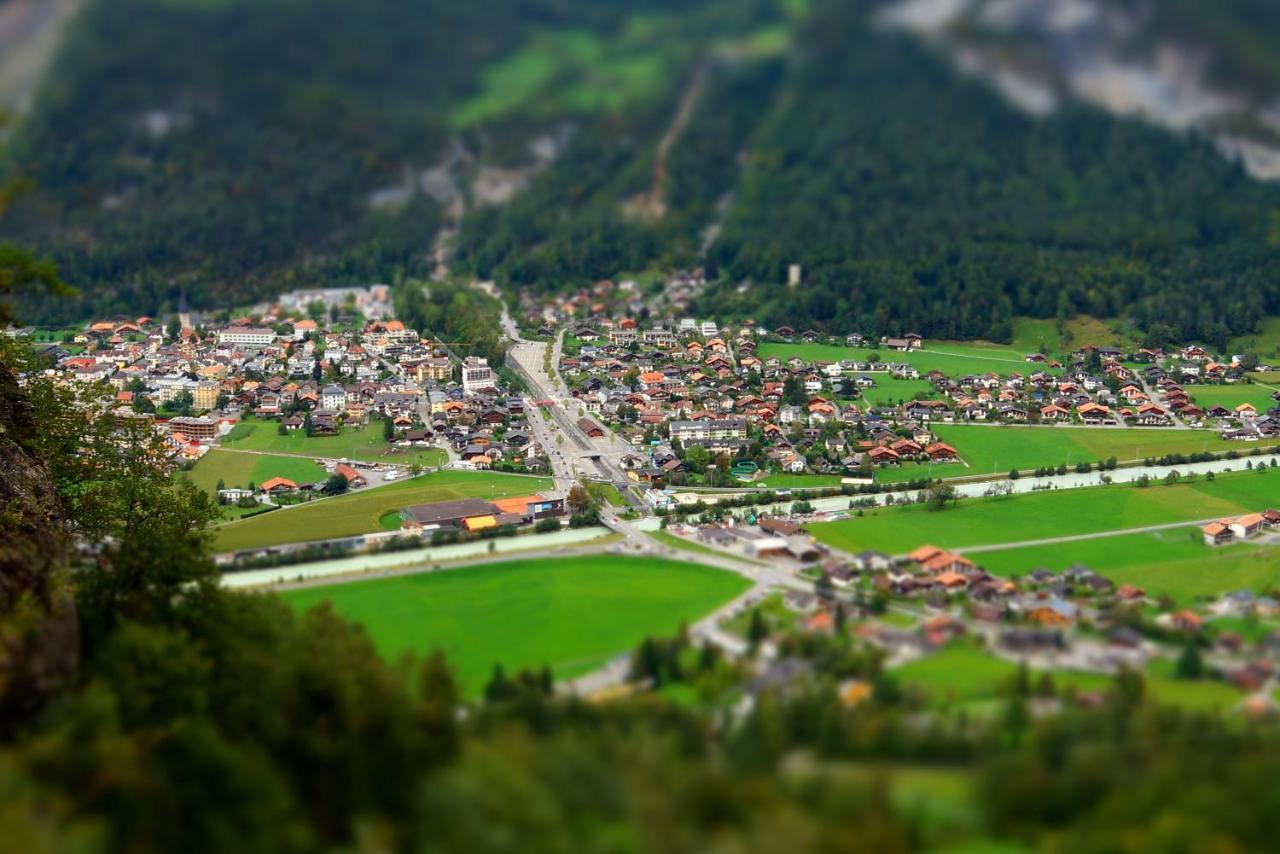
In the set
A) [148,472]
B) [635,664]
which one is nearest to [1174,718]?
[635,664]

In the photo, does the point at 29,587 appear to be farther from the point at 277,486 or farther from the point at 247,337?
the point at 247,337

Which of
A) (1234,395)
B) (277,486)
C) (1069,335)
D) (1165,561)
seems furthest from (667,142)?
(1165,561)

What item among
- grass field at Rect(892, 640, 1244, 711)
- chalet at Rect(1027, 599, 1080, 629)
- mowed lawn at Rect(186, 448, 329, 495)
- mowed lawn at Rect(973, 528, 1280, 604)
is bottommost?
grass field at Rect(892, 640, 1244, 711)

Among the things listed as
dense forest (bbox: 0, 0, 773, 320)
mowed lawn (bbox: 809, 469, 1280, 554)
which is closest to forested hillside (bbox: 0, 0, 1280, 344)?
dense forest (bbox: 0, 0, 773, 320)

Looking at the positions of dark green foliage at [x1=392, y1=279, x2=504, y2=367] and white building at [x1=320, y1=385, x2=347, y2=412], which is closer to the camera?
white building at [x1=320, y1=385, x2=347, y2=412]

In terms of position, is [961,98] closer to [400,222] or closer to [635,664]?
[400,222]

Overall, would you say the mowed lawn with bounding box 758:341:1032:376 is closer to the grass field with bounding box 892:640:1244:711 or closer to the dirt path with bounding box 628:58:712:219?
the dirt path with bounding box 628:58:712:219

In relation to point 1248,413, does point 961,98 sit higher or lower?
higher
